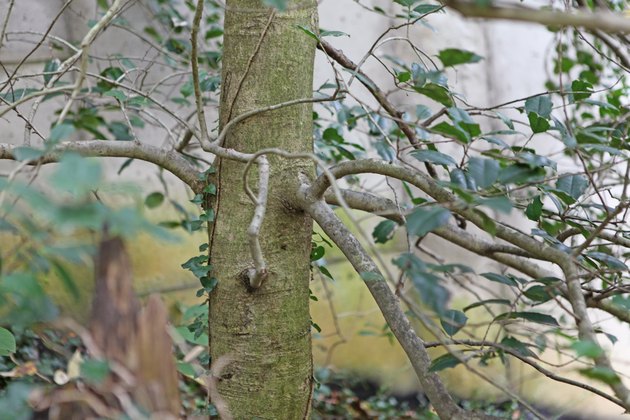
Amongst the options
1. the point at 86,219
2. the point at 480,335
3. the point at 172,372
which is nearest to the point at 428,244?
the point at 480,335

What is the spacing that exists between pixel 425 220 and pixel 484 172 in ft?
0.40

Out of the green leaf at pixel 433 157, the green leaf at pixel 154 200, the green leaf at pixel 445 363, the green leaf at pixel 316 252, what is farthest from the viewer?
the green leaf at pixel 154 200

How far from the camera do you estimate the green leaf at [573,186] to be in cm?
104

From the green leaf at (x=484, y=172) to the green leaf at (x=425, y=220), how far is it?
8cm

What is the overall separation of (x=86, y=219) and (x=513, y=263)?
816 millimetres

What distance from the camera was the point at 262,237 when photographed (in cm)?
112

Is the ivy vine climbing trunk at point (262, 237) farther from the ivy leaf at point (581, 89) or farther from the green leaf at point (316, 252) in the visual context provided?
the ivy leaf at point (581, 89)

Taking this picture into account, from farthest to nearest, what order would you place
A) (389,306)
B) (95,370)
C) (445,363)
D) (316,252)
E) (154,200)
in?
1. (154,200)
2. (316,252)
3. (389,306)
4. (445,363)
5. (95,370)

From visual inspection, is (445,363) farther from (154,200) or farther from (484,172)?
(154,200)

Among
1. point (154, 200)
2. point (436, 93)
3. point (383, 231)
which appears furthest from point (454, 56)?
point (154, 200)

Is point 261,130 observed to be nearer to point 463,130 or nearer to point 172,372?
point 463,130

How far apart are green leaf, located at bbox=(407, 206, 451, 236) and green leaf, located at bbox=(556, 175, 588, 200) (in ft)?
1.25

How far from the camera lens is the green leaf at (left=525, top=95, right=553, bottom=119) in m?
1.08

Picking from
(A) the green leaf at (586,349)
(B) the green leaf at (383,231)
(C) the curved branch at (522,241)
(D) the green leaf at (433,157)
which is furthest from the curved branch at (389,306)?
(B) the green leaf at (383,231)
